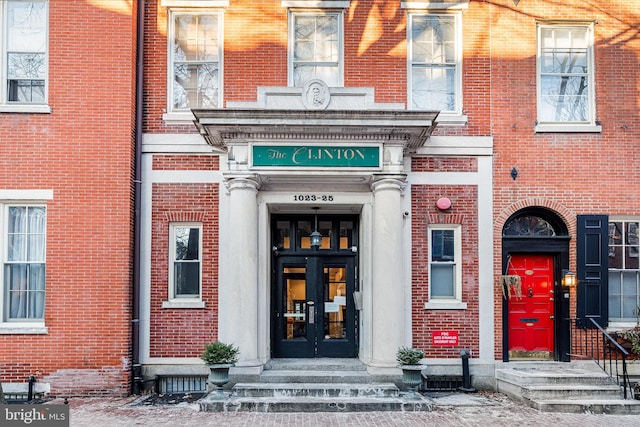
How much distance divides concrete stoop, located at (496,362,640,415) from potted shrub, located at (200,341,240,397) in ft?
17.7

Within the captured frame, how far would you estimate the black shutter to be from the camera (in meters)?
11.7

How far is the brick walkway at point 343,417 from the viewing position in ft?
29.9

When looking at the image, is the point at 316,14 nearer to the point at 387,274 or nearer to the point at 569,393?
the point at 387,274

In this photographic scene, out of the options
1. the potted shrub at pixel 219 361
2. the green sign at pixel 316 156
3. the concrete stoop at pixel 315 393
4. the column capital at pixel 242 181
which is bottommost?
the concrete stoop at pixel 315 393

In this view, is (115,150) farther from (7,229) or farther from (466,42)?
(466,42)

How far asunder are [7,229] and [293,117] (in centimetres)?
631

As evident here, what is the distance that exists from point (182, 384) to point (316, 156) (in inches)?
214

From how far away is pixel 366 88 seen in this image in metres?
11.2

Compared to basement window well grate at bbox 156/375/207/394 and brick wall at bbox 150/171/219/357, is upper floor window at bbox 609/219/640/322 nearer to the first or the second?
brick wall at bbox 150/171/219/357

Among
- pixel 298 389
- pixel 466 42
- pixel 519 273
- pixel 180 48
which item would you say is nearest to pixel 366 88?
pixel 466 42

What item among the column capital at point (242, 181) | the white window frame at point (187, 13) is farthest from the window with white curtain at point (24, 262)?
the column capital at point (242, 181)

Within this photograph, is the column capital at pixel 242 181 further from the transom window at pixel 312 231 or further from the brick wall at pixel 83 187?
the brick wall at pixel 83 187

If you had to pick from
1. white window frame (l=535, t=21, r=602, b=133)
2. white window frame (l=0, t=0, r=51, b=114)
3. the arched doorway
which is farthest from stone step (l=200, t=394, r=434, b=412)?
white window frame (l=0, t=0, r=51, b=114)

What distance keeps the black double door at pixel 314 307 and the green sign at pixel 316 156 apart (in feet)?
7.92
